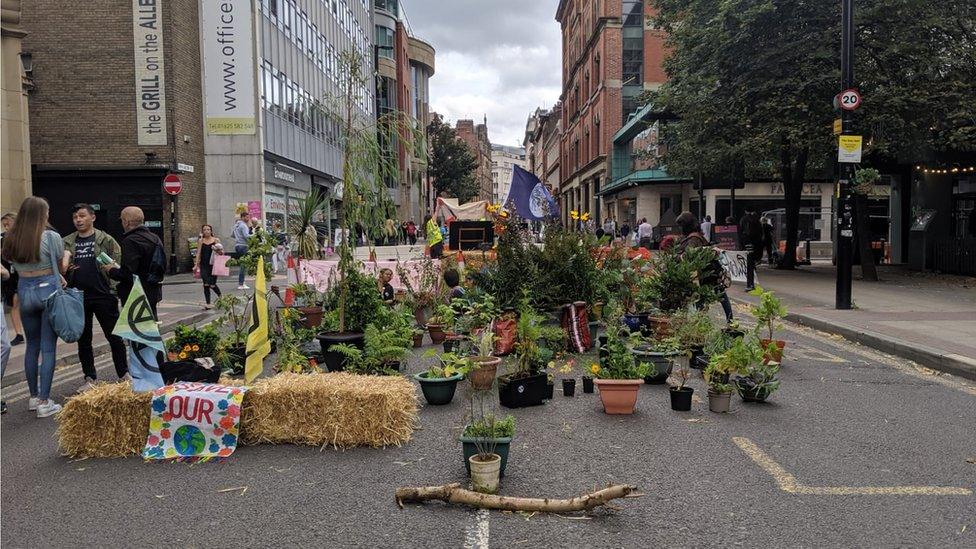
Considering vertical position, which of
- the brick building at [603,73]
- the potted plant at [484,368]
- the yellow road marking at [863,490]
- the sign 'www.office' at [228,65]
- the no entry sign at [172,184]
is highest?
the brick building at [603,73]

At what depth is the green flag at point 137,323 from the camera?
5.22m

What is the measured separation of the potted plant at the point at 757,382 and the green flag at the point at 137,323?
202 inches

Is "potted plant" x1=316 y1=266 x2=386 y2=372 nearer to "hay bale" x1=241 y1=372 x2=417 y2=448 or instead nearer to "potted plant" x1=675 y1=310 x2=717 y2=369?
"hay bale" x1=241 y1=372 x2=417 y2=448

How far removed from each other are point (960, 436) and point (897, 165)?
2036 cm

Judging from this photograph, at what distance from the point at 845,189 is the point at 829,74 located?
6.13 meters

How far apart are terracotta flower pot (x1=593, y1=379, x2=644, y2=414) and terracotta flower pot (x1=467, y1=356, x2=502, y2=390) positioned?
104cm

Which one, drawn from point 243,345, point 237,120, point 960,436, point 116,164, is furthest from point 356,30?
point 960,436

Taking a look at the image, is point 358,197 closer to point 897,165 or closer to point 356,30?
point 897,165

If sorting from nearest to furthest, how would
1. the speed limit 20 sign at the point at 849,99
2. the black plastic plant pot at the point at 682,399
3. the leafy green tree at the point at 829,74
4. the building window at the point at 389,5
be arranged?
the black plastic plant pot at the point at 682,399 < the speed limit 20 sign at the point at 849,99 < the leafy green tree at the point at 829,74 < the building window at the point at 389,5

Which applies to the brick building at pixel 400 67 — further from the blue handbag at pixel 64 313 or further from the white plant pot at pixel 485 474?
the white plant pot at pixel 485 474

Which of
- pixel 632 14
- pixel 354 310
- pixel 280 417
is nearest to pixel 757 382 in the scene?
pixel 280 417

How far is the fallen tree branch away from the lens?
3947mm

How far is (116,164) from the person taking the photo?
24.0m

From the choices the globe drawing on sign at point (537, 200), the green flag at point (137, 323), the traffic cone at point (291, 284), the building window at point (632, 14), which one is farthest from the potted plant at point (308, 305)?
the building window at point (632, 14)
